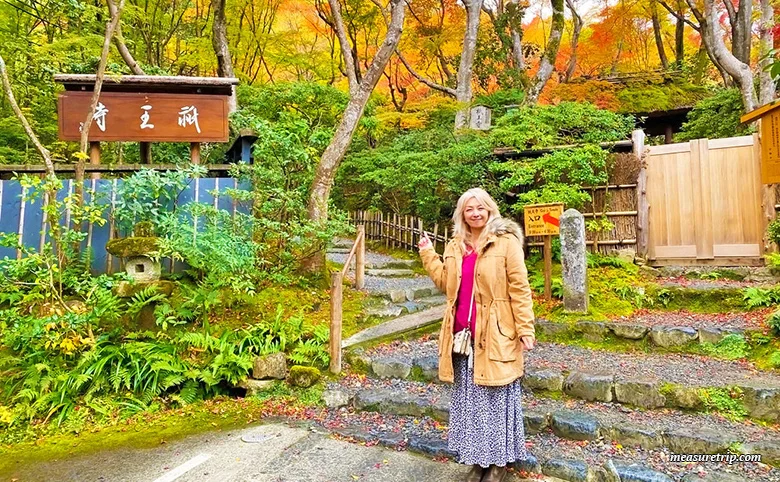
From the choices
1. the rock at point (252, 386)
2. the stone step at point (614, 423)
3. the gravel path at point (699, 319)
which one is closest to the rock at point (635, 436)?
the stone step at point (614, 423)

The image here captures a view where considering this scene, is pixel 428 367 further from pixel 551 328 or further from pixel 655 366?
pixel 655 366

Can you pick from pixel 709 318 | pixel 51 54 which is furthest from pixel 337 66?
pixel 709 318

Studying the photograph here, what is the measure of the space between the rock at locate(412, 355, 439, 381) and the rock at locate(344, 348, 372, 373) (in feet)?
1.86

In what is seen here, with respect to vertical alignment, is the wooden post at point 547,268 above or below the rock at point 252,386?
above

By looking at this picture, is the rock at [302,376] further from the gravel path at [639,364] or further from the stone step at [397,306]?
the stone step at [397,306]

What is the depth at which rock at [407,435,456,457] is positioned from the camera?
3.71 m

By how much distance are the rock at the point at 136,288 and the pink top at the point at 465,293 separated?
3989mm

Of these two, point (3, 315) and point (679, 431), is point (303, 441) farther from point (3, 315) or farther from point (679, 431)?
point (3, 315)

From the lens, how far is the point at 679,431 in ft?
11.9

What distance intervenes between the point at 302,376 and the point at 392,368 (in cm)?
101

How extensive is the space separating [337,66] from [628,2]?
35.7 ft

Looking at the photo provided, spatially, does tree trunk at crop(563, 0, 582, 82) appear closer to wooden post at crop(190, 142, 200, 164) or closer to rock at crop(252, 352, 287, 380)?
wooden post at crop(190, 142, 200, 164)

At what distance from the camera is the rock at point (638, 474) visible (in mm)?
3158

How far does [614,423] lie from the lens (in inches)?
151
